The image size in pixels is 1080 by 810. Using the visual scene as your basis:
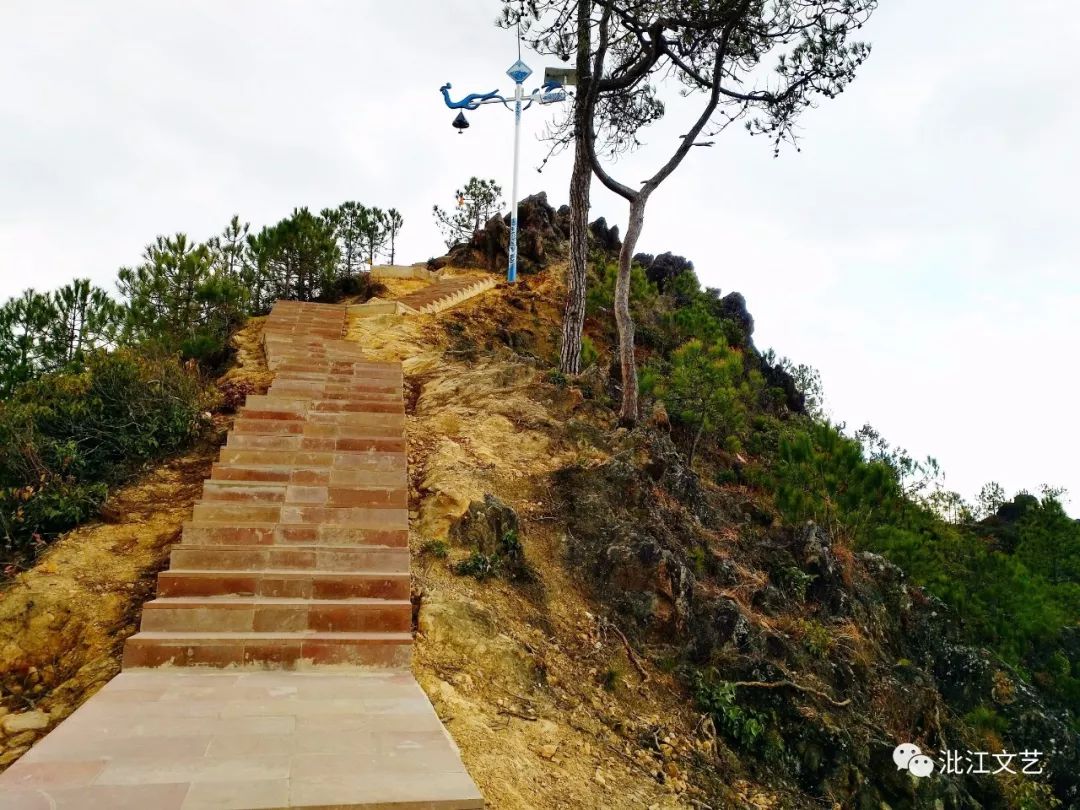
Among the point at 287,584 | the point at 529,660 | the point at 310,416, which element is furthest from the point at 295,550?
the point at 310,416

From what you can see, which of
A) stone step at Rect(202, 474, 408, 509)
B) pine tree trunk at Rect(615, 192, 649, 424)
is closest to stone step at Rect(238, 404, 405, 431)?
stone step at Rect(202, 474, 408, 509)

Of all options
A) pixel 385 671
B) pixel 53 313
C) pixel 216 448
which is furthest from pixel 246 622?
pixel 53 313

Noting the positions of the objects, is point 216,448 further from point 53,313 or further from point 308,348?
point 53,313

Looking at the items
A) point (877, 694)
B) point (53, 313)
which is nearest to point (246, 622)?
point (877, 694)

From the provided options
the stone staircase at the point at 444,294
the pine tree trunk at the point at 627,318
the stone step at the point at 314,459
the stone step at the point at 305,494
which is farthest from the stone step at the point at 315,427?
the stone staircase at the point at 444,294

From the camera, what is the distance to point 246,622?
4512 mm

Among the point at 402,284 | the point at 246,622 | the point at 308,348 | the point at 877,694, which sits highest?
Result: the point at 402,284

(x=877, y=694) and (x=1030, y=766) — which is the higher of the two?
(x=877, y=694)

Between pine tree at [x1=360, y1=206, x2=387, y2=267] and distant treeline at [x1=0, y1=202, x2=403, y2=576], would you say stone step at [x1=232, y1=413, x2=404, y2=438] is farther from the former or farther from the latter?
pine tree at [x1=360, y1=206, x2=387, y2=267]

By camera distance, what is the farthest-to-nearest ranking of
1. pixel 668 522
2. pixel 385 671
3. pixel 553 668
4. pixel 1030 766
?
pixel 1030 766 → pixel 668 522 → pixel 553 668 → pixel 385 671

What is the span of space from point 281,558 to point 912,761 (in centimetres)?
556

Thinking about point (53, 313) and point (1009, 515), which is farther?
point (1009, 515)

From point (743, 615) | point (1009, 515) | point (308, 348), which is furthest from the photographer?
point (1009, 515)

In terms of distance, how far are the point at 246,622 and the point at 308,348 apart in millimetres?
6394
